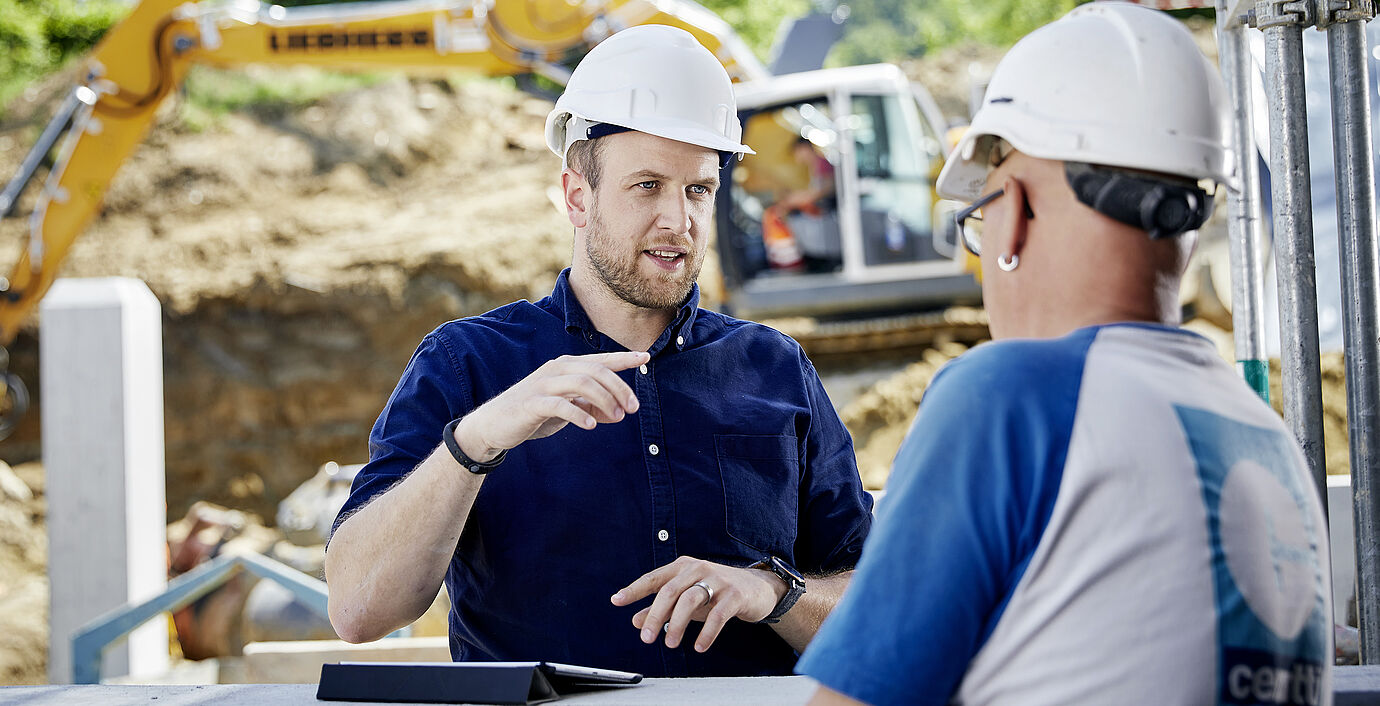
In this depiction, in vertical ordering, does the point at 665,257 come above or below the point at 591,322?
above

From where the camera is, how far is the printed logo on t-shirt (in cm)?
111

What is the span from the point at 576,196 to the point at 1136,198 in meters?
1.60

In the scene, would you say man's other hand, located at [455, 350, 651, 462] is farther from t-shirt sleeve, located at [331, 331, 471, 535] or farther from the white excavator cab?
the white excavator cab

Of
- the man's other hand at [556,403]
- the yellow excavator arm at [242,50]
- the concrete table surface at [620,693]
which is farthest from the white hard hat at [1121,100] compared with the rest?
the yellow excavator arm at [242,50]

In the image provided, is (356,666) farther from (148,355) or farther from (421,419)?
(148,355)

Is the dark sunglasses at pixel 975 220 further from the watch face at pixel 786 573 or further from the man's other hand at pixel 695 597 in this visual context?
the watch face at pixel 786 573

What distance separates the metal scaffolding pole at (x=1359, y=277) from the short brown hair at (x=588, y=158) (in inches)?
60.8

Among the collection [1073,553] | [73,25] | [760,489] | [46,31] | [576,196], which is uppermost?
[73,25]

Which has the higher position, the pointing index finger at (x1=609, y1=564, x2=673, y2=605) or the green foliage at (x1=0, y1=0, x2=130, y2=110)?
the green foliage at (x1=0, y1=0, x2=130, y2=110)

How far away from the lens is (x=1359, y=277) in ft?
8.25

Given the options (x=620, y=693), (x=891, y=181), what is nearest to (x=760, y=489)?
(x=620, y=693)

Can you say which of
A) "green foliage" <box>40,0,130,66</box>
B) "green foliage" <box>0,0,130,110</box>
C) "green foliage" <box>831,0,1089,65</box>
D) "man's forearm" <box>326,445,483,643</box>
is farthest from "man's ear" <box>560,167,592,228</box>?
"green foliage" <box>40,0,130,66</box>

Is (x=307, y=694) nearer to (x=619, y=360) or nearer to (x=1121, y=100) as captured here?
(x=619, y=360)

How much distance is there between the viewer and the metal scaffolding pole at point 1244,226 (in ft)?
9.35
